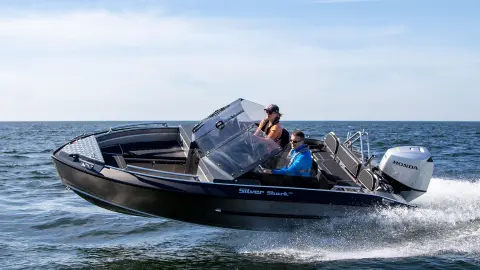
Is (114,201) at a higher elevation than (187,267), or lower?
higher

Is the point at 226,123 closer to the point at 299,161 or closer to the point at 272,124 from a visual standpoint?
the point at 272,124

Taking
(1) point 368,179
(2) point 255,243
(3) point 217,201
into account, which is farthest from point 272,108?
(2) point 255,243

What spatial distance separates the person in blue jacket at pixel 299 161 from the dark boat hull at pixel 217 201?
0.36 meters

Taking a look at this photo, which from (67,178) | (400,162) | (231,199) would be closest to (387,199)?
(400,162)

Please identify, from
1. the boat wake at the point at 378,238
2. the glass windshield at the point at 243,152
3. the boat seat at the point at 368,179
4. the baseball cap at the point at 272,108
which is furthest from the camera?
the baseball cap at the point at 272,108

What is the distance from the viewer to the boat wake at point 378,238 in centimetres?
848

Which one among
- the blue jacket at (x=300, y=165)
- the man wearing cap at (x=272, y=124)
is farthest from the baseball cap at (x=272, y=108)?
the blue jacket at (x=300, y=165)

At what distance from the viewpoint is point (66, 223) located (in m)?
10.8

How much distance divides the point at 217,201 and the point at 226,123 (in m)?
1.63

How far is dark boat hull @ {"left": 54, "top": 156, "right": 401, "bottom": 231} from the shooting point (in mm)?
7973

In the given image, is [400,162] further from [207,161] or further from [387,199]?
[207,161]

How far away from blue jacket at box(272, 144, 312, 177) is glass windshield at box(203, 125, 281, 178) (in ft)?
0.94

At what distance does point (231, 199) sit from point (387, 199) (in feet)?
7.68

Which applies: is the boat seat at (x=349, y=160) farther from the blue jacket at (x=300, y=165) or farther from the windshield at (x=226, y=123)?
the windshield at (x=226, y=123)
